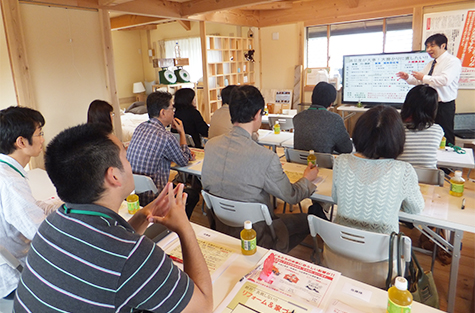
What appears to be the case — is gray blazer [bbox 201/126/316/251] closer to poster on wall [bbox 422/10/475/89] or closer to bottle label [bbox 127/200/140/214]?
bottle label [bbox 127/200/140/214]

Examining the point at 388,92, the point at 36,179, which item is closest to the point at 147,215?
the point at 36,179

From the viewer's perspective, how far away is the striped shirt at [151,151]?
2427 millimetres

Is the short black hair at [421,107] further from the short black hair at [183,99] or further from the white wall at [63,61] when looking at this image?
the white wall at [63,61]

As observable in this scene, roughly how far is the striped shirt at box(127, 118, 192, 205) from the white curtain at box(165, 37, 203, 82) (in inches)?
251

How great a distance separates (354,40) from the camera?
234 inches

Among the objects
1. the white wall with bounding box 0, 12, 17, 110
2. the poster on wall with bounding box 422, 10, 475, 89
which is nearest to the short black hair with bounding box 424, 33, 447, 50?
the poster on wall with bounding box 422, 10, 475, 89

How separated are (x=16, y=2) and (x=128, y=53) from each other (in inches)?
238

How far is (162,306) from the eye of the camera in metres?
0.81

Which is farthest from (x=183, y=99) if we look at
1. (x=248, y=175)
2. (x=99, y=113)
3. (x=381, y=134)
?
(x=381, y=134)

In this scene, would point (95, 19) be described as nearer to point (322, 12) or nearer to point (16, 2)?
point (16, 2)

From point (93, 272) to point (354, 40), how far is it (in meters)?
6.29

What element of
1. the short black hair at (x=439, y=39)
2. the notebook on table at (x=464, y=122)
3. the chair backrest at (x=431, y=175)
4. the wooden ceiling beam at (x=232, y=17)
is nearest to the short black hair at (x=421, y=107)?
the chair backrest at (x=431, y=175)

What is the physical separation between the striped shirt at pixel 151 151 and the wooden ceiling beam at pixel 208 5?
2.77 m

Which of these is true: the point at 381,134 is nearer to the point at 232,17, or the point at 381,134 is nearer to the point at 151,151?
Answer: the point at 151,151
